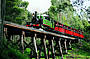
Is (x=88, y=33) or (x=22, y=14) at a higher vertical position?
(x=22, y=14)

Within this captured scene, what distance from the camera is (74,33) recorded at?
68.2ft

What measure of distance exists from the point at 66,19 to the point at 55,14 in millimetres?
6094

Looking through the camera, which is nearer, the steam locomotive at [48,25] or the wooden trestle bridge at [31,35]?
the wooden trestle bridge at [31,35]

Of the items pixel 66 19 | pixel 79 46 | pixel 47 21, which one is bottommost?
pixel 79 46

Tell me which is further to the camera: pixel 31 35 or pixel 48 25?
pixel 48 25

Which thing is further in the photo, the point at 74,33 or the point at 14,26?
the point at 74,33

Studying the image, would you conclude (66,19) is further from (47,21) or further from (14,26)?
(14,26)

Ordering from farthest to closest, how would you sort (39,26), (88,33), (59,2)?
(59,2), (88,33), (39,26)

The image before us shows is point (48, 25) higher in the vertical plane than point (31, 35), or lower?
higher

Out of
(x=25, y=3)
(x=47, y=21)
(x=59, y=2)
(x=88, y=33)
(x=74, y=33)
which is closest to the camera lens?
(x=47, y=21)

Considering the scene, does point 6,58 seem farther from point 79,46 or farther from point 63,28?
point 79,46

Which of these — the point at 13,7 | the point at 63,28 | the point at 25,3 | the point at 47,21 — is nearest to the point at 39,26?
the point at 47,21

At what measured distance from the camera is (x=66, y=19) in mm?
46844

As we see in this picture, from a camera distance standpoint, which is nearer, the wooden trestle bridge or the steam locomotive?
the wooden trestle bridge
